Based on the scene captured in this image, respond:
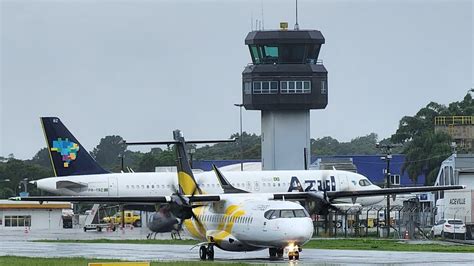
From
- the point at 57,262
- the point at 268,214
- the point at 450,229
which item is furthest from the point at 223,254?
the point at 450,229

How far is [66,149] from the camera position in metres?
88.6

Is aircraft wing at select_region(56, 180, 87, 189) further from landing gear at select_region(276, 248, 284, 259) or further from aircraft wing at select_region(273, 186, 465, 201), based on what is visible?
landing gear at select_region(276, 248, 284, 259)

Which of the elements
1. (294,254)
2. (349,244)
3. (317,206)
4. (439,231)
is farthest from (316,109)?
(294,254)

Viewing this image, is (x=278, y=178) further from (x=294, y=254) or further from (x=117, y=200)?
(x=294, y=254)

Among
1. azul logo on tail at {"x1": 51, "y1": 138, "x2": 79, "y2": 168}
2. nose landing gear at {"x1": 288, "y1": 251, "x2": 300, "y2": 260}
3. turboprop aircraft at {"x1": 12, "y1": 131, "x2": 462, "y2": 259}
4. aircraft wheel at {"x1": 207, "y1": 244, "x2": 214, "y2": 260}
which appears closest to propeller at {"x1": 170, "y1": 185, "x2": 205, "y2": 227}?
turboprop aircraft at {"x1": 12, "y1": 131, "x2": 462, "y2": 259}

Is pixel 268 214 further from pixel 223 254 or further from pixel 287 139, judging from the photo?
pixel 287 139

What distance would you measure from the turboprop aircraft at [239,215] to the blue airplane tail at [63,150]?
33.2 m

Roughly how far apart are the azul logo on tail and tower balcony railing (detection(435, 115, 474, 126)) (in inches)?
3380

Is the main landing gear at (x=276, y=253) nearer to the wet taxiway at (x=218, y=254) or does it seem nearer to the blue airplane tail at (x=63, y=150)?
the wet taxiway at (x=218, y=254)

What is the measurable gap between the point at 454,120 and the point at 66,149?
8925cm

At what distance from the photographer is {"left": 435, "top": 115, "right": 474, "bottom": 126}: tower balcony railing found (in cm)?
16575

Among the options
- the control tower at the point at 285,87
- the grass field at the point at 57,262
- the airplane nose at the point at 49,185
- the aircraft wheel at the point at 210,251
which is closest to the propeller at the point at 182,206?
the aircraft wheel at the point at 210,251

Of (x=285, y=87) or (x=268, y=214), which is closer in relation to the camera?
(x=268, y=214)

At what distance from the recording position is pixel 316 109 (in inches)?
4560
